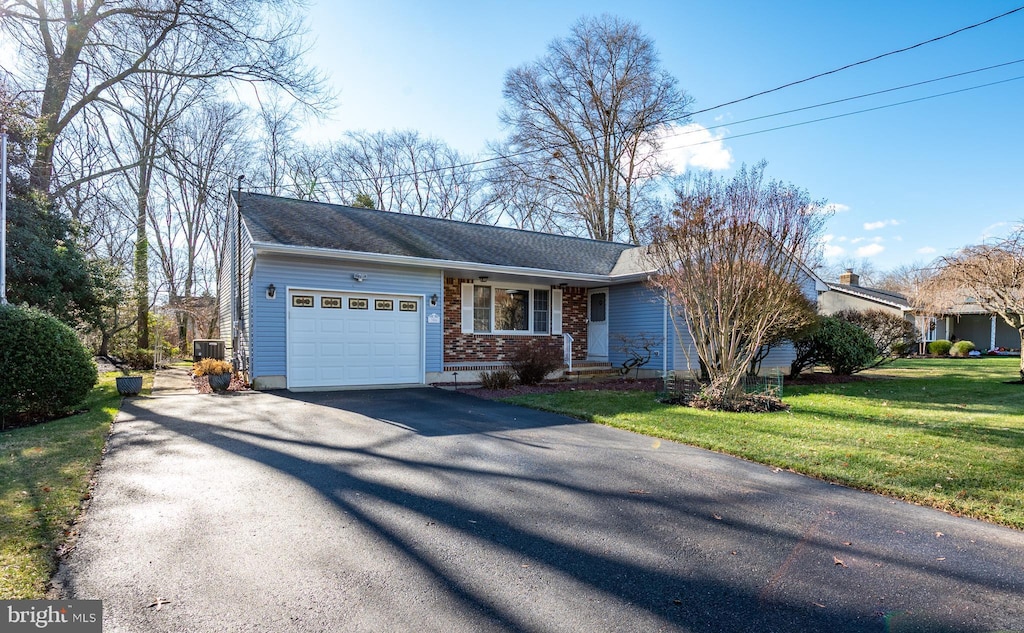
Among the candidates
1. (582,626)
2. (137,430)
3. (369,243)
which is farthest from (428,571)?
(369,243)

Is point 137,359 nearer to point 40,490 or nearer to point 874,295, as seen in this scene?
point 40,490

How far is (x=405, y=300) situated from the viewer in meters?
12.1

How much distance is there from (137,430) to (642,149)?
25820 millimetres

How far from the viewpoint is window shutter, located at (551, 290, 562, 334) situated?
14.6 metres

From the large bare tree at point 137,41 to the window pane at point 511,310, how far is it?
7856 millimetres

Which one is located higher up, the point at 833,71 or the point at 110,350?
the point at 833,71

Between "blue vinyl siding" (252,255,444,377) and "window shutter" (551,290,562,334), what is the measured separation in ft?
13.7

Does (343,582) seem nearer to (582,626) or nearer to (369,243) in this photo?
(582,626)

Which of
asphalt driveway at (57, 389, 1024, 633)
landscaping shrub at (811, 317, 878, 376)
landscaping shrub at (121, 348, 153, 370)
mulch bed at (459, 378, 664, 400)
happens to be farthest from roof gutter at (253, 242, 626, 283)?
landscaping shrub at (121, 348, 153, 370)

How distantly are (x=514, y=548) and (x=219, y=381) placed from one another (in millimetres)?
9249

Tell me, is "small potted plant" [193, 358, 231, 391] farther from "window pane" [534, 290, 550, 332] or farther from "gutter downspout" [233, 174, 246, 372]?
"window pane" [534, 290, 550, 332]

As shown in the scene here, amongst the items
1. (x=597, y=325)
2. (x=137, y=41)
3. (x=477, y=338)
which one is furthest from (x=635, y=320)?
(x=137, y=41)

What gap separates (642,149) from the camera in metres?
27.2

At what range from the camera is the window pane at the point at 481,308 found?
1360 centimetres
